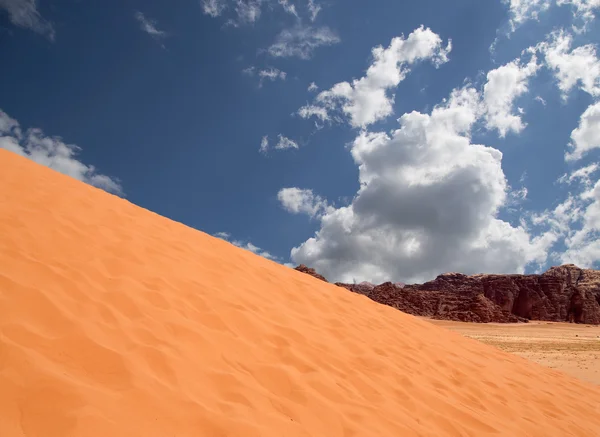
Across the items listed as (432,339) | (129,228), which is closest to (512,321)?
(432,339)

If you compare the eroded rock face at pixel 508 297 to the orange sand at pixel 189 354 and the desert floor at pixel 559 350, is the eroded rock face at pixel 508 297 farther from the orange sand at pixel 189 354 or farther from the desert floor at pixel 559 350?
the orange sand at pixel 189 354

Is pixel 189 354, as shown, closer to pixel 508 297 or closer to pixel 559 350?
pixel 559 350

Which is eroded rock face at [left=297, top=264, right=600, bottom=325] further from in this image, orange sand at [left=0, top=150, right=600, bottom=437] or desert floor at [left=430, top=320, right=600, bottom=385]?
orange sand at [left=0, top=150, right=600, bottom=437]

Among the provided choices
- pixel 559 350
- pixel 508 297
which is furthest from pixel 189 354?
pixel 508 297

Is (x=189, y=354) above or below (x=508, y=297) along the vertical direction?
below

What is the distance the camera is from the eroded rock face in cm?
7231

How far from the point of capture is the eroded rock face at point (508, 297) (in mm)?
72312

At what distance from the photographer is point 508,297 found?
10181cm

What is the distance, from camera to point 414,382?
4.43 m

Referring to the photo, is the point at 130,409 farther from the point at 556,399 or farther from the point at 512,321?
the point at 512,321

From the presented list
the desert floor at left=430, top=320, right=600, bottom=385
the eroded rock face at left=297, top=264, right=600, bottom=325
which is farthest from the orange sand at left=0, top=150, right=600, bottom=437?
the eroded rock face at left=297, top=264, right=600, bottom=325

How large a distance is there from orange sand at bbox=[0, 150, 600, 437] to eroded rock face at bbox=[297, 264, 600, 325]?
6079cm

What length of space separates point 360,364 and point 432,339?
10.9ft

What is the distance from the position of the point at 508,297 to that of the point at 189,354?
114 m
